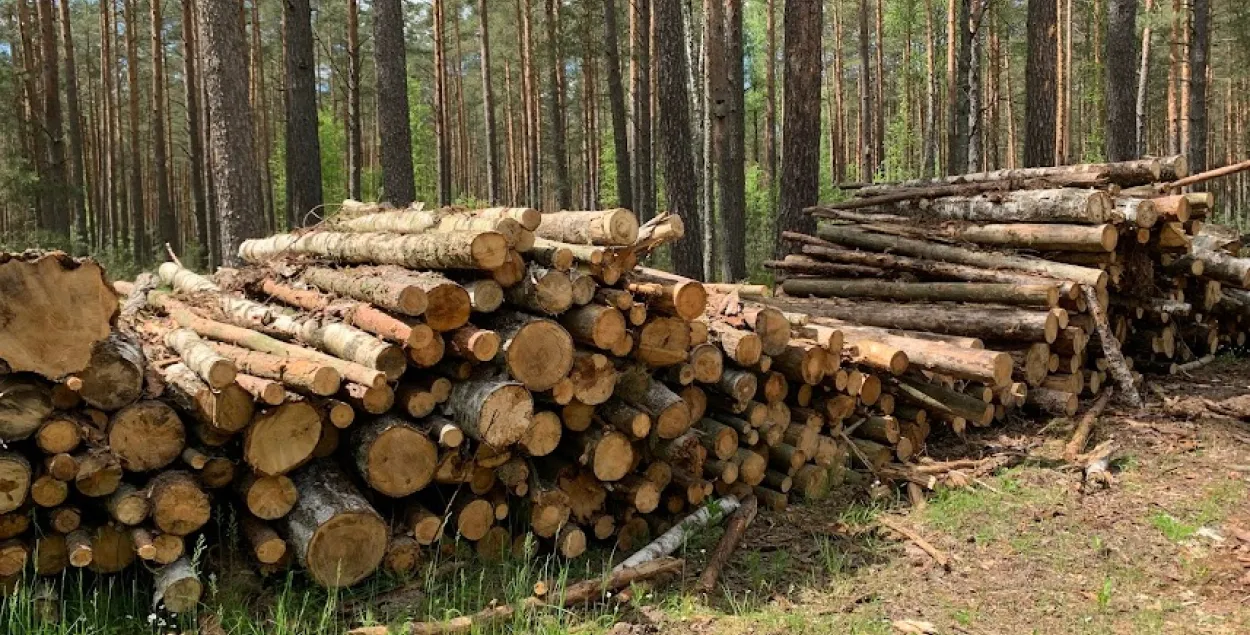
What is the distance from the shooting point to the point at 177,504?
3996 millimetres

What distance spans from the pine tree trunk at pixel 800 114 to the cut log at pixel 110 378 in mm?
8415

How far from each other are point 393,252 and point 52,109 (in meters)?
18.5

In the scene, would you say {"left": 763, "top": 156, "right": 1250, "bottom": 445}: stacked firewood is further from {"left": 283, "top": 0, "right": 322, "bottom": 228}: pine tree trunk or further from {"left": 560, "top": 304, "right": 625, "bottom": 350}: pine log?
{"left": 283, "top": 0, "right": 322, "bottom": 228}: pine tree trunk

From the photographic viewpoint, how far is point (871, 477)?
6.00m

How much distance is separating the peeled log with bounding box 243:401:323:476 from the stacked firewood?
11.5 feet

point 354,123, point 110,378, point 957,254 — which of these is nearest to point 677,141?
point 957,254

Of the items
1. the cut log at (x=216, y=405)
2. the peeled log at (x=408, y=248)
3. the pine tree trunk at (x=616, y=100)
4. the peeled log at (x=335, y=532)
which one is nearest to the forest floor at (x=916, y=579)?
the peeled log at (x=335, y=532)

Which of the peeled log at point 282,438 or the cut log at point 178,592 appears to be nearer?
the cut log at point 178,592

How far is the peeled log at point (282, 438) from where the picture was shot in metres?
4.09

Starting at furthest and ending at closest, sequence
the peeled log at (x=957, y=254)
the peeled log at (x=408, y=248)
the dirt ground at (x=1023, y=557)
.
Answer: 1. the peeled log at (x=957, y=254)
2. the peeled log at (x=408, y=248)
3. the dirt ground at (x=1023, y=557)

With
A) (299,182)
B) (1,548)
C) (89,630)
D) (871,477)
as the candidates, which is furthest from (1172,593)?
(299,182)

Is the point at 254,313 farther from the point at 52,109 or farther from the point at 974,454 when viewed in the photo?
the point at 52,109

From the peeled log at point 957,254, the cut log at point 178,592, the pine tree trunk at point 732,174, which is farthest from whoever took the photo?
the pine tree trunk at point 732,174

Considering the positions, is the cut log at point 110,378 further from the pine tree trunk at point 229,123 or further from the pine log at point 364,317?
the pine tree trunk at point 229,123
